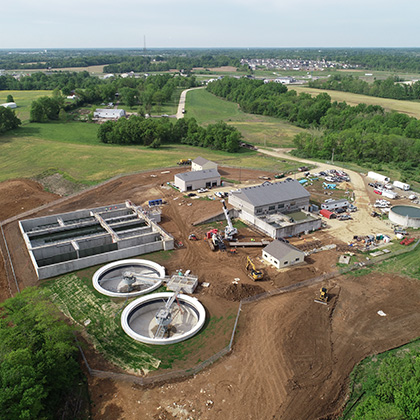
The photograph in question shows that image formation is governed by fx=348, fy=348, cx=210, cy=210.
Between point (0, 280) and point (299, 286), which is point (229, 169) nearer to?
point (299, 286)

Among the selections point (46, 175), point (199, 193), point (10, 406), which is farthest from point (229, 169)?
point (10, 406)

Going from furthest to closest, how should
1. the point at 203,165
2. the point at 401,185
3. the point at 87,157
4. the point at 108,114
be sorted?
the point at 108,114 < the point at 87,157 < the point at 203,165 < the point at 401,185

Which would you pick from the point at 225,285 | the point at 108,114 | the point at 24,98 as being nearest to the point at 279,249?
the point at 225,285

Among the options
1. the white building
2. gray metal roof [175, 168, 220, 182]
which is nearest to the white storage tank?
the white building

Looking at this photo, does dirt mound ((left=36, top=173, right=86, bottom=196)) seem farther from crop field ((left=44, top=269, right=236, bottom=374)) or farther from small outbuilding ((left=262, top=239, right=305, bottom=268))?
small outbuilding ((left=262, top=239, right=305, bottom=268))

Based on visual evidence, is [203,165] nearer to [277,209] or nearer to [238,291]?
[277,209]
